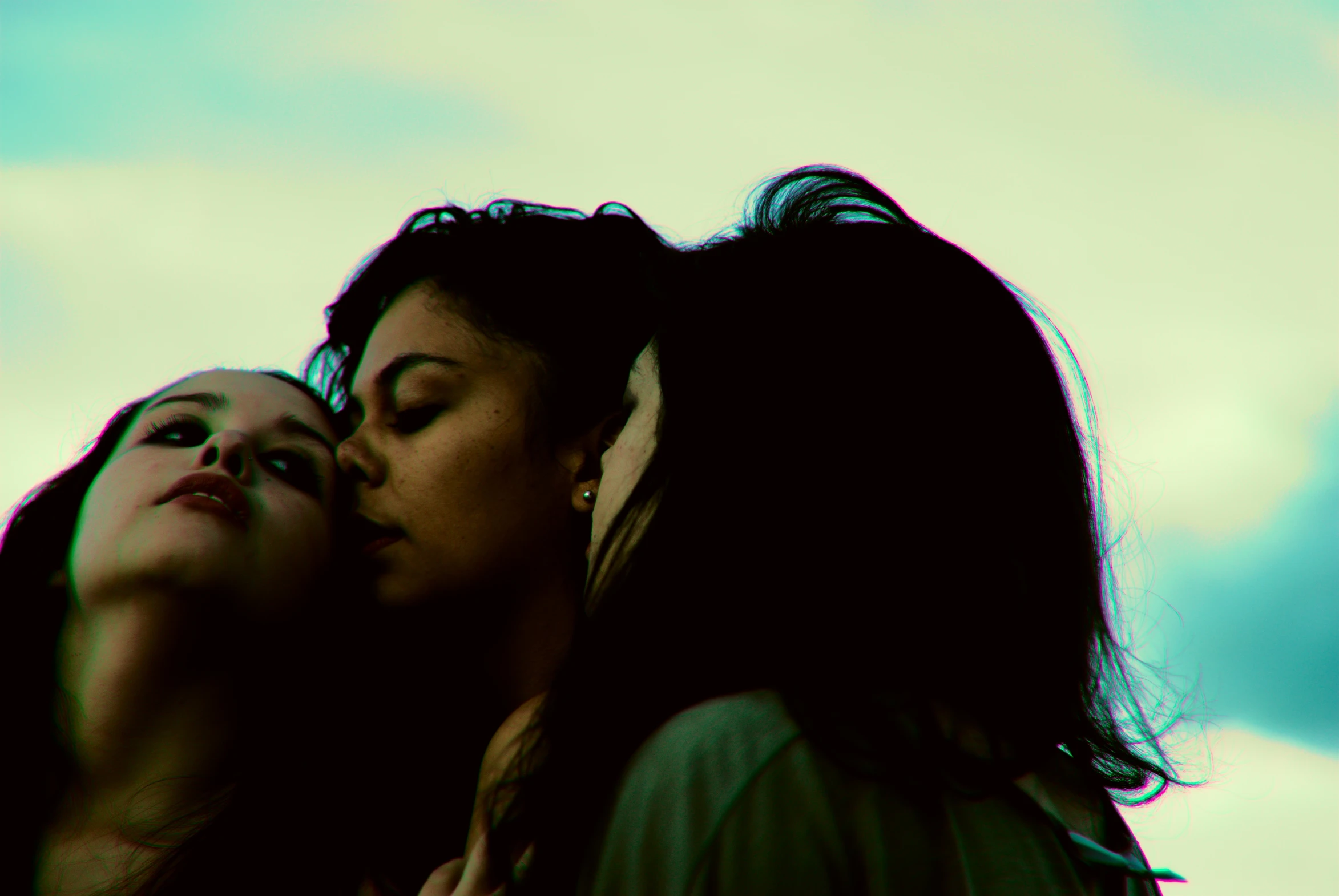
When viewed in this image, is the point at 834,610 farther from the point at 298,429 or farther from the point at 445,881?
the point at 298,429

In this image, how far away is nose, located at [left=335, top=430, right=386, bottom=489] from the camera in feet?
8.76

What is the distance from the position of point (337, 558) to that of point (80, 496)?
675 mm

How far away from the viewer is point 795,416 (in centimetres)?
178

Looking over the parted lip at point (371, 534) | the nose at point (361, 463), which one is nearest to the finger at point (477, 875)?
the parted lip at point (371, 534)

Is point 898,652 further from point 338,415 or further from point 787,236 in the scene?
point 338,415

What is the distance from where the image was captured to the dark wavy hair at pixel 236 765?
2.33m

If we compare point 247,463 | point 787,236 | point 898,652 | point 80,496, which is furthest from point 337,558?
point 898,652

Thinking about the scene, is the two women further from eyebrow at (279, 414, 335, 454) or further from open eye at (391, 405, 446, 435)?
eyebrow at (279, 414, 335, 454)

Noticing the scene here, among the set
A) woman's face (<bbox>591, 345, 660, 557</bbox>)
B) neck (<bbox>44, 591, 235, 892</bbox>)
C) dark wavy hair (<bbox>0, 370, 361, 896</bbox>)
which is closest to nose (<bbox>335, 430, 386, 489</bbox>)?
dark wavy hair (<bbox>0, 370, 361, 896</bbox>)

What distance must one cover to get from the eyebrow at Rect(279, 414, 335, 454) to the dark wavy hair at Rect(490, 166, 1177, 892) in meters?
1.02

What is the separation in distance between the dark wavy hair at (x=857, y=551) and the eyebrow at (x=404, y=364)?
2.92ft

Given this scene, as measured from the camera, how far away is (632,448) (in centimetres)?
207

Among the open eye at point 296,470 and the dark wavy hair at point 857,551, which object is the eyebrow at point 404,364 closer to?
the open eye at point 296,470

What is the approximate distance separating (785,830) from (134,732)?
5.41 feet
